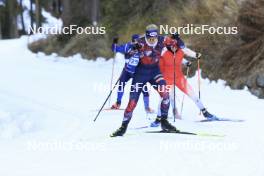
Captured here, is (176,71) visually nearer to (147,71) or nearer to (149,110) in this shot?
(149,110)

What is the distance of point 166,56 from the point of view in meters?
11.5

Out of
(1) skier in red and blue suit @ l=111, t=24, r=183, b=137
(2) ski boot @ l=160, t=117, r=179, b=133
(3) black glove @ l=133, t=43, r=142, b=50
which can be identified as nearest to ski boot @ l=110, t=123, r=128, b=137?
(1) skier in red and blue suit @ l=111, t=24, r=183, b=137

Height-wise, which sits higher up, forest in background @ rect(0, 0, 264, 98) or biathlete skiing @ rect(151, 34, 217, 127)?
forest in background @ rect(0, 0, 264, 98)

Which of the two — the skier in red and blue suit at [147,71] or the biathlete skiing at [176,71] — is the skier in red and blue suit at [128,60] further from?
the biathlete skiing at [176,71]

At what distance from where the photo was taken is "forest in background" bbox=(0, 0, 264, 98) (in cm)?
1534

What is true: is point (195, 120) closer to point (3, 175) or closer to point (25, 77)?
point (3, 175)

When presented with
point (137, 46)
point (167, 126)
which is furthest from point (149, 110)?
point (137, 46)

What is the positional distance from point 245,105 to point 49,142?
16.4ft

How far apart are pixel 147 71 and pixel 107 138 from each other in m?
1.30

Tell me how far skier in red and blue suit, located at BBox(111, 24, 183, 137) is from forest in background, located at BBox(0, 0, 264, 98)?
4905 millimetres

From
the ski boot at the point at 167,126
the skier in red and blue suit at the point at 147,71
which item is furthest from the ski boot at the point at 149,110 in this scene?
the skier in red and blue suit at the point at 147,71

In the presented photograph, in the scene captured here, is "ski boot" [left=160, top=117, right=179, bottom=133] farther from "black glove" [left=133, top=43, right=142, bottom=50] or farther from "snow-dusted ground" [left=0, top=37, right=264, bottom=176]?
"black glove" [left=133, top=43, right=142, bottom=50]

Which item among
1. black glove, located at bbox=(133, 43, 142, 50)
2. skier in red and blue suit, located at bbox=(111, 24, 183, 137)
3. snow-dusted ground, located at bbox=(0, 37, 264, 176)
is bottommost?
snow-dusted ground, located at bbox=(0, 37, 264, 176)

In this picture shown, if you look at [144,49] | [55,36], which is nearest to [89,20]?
[55,36]
